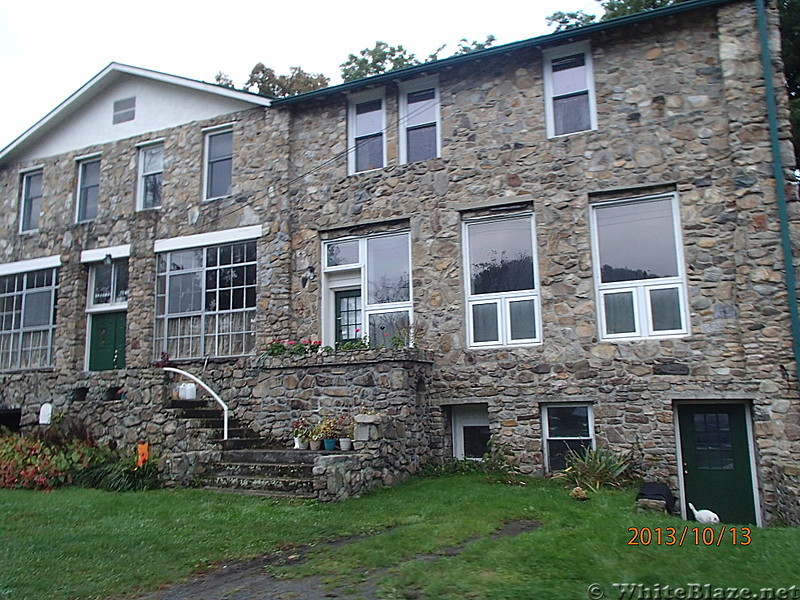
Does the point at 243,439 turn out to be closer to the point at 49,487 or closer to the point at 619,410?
the point at 49,487

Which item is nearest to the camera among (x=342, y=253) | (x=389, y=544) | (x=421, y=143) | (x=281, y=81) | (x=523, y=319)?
(x=389, y=544)

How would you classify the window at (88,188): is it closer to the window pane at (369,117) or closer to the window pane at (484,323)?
the window pane at (369,117)

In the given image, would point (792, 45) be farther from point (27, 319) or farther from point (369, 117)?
point (27, 319)

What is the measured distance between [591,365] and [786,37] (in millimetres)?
10278

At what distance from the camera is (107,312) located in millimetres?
16406

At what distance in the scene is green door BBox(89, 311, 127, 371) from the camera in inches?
634

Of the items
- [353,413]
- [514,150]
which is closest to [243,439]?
[353,413]

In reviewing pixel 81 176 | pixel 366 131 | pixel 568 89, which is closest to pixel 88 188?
pixel 81 176

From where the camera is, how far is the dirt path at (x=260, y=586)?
544cm

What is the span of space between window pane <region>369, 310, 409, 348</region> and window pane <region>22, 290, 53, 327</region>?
9.07 meters

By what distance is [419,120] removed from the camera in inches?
533

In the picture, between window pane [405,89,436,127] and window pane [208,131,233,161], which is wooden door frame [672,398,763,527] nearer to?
window pane [405,89,436,127]

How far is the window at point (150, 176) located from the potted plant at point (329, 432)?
8.04 m

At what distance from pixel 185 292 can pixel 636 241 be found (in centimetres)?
987
